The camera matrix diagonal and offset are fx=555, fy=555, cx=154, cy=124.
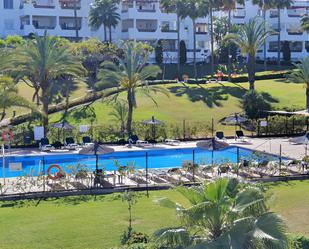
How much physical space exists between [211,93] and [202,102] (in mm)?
3136

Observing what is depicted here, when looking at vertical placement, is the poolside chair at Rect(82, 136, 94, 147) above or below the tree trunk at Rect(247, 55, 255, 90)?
below

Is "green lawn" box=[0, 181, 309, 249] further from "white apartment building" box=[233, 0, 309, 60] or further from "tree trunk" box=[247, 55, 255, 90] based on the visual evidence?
"white apartment building" box=[233, 0, 309, 60]

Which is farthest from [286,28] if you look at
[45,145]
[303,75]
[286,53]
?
[45,145]

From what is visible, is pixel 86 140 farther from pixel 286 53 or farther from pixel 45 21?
pixel 286 53

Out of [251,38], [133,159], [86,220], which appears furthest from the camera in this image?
[251,38]

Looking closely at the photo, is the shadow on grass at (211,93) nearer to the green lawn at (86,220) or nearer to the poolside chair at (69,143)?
the poolside chair at (69,143)

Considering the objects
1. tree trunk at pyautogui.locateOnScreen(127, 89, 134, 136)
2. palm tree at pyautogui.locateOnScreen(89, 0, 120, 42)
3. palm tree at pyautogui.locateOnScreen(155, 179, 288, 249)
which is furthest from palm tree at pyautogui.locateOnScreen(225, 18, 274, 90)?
palm tree at pyautogui.locateOnScreen(155, 179, 288, 249)

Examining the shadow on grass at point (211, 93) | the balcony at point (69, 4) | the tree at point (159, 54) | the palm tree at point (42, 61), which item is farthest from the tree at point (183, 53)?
the palm tree at point (42, 61)

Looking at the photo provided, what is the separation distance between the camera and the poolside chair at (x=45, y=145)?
34219 mm

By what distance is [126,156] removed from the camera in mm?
33500

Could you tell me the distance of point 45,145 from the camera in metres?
34.5

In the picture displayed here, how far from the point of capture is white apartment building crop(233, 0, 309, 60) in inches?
3282

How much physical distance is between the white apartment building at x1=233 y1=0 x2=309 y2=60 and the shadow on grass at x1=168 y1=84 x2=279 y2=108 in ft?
102

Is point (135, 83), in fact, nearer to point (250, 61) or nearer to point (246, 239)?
point (250, 61)
